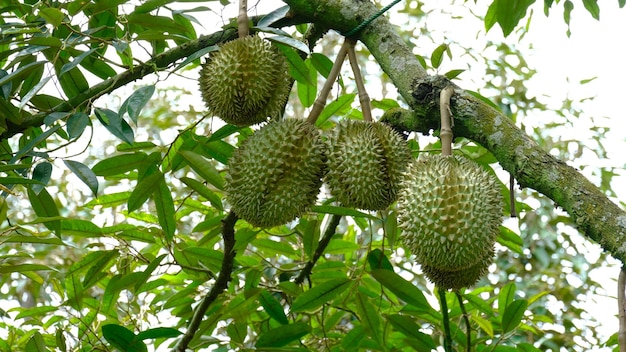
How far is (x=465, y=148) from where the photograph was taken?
206 cm

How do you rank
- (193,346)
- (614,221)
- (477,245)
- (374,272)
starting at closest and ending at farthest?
(614,221), (477,245), (374,272), (193,346)

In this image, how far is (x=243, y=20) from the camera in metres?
1.67

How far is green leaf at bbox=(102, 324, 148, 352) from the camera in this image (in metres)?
1.76

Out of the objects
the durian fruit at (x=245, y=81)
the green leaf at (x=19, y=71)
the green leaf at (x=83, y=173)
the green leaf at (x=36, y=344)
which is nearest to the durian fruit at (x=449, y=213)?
the durian fruit at (x=245, y=81)

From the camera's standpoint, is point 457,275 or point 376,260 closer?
point 457,275

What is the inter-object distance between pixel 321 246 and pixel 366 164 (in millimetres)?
563

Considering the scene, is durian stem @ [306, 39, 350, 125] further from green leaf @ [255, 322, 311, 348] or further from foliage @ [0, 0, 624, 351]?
green leaf @ [255, 322, 311, 348]

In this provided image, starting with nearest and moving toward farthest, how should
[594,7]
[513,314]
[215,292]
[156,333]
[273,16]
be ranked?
1. [273,16]
2. [156,333]
3. [215,292]
4. [513,314]
5. [594,7]

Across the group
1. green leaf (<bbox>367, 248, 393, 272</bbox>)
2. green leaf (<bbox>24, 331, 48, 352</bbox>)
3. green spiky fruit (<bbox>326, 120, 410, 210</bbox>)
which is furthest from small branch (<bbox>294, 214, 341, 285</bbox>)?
green leaf (<bbox>24, 331, 48, 352</bbox>)

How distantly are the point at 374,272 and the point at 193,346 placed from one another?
24.5 inches

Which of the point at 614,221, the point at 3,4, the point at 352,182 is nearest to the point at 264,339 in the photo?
the point at 352,182

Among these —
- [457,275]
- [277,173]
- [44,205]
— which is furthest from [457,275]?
[44,205]

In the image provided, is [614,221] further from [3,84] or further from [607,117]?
[607,117]

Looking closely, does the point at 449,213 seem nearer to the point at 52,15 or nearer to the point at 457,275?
the point at 457,275
